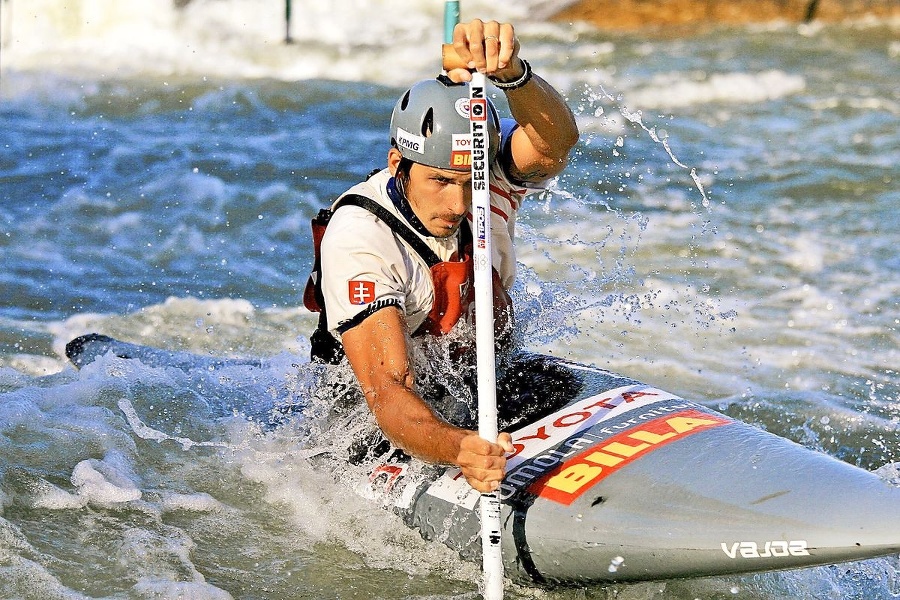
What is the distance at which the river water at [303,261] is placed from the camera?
13.5ft

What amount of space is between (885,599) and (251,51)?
486 inches

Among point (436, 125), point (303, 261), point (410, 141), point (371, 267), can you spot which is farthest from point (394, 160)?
point (303, 261)

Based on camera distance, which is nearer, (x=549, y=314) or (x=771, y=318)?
(x=549, y=314)

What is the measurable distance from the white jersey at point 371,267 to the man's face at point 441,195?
3.1 inches

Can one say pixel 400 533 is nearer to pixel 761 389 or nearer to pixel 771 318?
pixel 761 389

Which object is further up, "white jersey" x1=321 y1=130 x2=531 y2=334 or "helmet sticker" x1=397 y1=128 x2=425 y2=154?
"helmet sticker" x1=397 y1=128 x2=425 y2=154

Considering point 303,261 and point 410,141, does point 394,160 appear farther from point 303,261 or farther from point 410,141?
point 303,261

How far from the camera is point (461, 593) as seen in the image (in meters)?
3.81

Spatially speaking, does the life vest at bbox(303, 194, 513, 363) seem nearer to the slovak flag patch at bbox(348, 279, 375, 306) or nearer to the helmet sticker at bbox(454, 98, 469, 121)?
the slovak flag patch at bbox(348, 279, 375, 306)

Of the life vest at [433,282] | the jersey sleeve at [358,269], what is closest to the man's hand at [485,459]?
the jersey sleeve at [358,269]

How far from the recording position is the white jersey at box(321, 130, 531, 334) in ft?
12.2

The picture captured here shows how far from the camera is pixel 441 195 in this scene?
3.84 m

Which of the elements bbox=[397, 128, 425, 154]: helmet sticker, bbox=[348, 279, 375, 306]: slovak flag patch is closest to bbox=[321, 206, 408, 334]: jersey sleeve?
bbox=[348, 279, 375, 306]: slovak flag patch

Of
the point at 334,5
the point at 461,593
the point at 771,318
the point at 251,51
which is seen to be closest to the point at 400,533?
the point at 461,593
